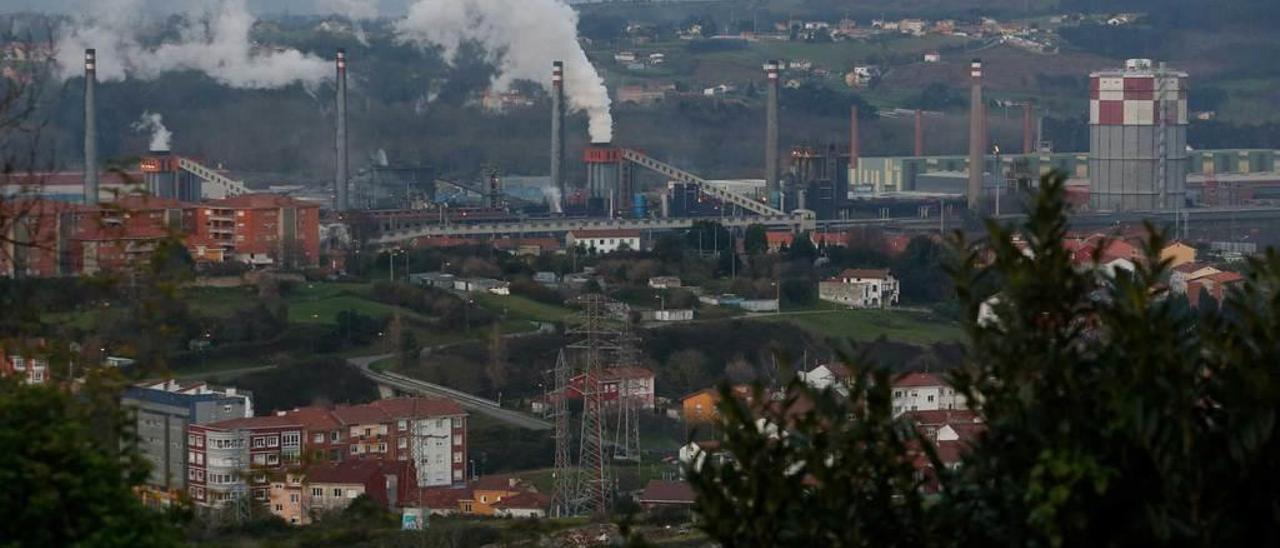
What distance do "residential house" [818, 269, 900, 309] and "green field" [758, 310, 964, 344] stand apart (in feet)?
1.64

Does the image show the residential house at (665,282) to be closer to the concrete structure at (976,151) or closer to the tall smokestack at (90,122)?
the tall smokestack at (90,122)

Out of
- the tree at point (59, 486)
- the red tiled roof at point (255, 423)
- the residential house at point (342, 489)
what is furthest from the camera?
the red tiled roof at point (255, 423)

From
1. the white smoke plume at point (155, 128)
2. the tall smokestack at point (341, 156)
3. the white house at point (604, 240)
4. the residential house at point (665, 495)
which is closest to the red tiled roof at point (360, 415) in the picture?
the residential house at point (665, 495)

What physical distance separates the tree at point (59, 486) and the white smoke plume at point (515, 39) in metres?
29.6

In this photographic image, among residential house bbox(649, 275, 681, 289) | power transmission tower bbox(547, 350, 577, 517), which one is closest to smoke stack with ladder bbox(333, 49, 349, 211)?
residential house bbox(649, 275, 681, 289)

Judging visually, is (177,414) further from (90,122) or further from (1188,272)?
(90,122)

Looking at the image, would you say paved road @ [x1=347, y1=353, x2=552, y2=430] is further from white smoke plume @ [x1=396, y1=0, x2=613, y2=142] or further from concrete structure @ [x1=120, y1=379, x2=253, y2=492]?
white smoke plume @ [x1=396, y1=0, x2=613, y2=142]

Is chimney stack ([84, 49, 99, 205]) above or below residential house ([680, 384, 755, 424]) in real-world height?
above

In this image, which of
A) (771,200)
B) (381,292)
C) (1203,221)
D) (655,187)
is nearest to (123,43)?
(655,187)

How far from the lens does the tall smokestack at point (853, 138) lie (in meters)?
36.8

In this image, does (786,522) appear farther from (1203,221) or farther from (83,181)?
(1203,221)

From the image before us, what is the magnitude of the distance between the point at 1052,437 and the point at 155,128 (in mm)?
30729

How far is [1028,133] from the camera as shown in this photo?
37812 millimetres

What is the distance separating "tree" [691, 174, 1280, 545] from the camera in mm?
3523
